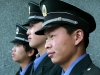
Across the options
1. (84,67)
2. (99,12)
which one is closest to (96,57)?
(99,12)

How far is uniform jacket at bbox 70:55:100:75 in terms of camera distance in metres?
1.79

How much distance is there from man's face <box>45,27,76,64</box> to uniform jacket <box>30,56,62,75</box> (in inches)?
20.8

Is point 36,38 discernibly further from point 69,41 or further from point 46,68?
point 69,41

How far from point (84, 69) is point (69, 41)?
0.61ft

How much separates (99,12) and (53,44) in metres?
1.92

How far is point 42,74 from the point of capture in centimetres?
260

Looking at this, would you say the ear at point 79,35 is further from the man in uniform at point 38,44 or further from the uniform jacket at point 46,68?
the man in uniform at point 38,44

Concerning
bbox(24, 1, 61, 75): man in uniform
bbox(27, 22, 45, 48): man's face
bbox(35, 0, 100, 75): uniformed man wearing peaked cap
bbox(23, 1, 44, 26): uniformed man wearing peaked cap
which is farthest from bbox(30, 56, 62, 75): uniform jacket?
bbox(35, 0, 100, 75): uniformed man wearing peaked cap

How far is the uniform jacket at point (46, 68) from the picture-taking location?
2421 mm

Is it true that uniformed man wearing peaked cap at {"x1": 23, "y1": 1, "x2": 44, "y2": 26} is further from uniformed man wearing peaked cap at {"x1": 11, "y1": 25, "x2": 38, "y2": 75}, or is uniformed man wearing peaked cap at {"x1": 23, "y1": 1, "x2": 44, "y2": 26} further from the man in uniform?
uniformed man wearing peaked cap at {"x1": 11, "y1": 25, "x2": 38, "y2": 75}

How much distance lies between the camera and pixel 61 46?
184cm

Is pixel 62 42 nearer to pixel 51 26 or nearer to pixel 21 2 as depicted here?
pixel 51 26

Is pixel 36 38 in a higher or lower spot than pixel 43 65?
higher

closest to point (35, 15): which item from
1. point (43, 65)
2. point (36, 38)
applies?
point (36, 38)
